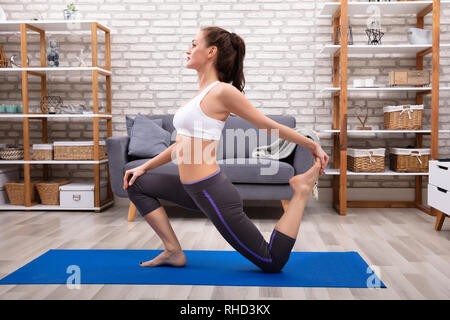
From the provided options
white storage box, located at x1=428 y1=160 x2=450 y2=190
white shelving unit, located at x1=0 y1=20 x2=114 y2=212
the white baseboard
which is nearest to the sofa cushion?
white shelving unit, located at x1=0 y1=20 x2=114 y2=212

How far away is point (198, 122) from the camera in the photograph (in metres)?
1.75

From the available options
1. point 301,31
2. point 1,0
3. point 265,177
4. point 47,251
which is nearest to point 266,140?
point 265,177

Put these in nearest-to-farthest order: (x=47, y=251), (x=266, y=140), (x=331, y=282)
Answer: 1. (x=331, y=282)
2. (x=47, y=251)
3. (x=266, y=140)

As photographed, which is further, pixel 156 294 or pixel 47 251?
pixel 47 251

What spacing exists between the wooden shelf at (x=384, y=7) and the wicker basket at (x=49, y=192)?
9.04 feet

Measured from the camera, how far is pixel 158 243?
102 inches

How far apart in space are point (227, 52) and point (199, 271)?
984mm

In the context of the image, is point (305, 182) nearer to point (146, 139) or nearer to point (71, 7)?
point (146, 139)

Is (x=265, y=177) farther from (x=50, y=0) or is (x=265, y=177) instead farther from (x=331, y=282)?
(x=50, y=0)

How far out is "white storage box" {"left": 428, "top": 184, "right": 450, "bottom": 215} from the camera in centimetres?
274

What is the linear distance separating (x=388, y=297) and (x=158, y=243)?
139cm

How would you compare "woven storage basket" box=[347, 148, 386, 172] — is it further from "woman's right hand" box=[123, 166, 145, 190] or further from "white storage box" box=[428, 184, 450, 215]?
"woman's right hand" box=[123, 166, 145, 190]

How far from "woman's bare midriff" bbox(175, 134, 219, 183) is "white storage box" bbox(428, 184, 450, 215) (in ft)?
5.67

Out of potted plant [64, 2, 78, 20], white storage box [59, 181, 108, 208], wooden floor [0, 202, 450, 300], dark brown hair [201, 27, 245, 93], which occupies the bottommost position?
wooden floor [0, 202, 450, 300]
